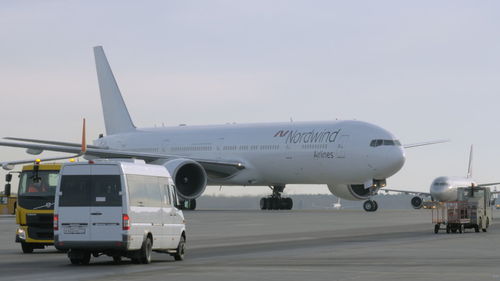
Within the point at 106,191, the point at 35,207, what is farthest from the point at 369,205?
the point at 106,191

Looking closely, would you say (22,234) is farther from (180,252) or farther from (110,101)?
(110,101)

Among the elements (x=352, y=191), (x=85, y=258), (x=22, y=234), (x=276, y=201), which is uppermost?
(x=352, y=191)

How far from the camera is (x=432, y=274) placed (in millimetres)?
19422

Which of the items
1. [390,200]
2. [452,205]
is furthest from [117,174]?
[390,200]

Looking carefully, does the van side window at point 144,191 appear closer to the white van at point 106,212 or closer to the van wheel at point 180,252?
the white van at point 106,212

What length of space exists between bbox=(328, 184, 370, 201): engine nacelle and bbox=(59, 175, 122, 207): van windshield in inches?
1563

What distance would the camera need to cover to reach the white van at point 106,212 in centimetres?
2273

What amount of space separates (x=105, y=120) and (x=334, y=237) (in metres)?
42.2

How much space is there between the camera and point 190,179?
5897cm

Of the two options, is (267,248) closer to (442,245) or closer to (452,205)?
(442,245)

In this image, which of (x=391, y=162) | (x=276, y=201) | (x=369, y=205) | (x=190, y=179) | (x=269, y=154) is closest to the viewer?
(x=391, y=162)

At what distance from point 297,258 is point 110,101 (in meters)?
51.5

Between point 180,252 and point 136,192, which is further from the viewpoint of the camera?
point 180,252

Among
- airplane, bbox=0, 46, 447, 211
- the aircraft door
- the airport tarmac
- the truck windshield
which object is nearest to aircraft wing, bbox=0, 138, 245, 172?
airplane, bbox=0, 46, 447, 211
